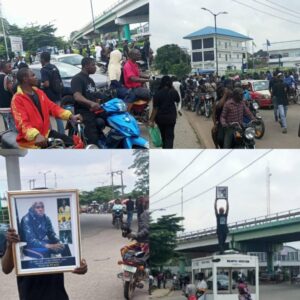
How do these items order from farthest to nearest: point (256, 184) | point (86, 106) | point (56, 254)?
point (256, 184) < point (86, 106) < point (56, 254)

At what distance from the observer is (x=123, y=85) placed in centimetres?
403

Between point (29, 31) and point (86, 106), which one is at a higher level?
point (29, 31)

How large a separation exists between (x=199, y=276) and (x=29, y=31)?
6.99ft

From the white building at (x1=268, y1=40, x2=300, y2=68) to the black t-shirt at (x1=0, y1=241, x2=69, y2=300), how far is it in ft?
6.97

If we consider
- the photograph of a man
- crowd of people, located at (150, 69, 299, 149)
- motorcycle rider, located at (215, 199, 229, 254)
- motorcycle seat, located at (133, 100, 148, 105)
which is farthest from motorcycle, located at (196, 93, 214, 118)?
the photograph of a man

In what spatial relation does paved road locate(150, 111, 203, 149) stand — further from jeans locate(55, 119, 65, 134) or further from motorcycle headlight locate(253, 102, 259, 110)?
jeans locate(55, 119, 65, 134)

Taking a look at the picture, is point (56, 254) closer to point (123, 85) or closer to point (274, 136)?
point (123, 85)

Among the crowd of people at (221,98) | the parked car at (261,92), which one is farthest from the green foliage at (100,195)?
→ the parked car at (261,92)

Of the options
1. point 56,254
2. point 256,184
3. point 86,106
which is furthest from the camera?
point 256,184

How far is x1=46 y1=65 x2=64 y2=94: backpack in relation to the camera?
400 centimetres

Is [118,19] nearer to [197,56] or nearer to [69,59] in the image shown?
[69,59]

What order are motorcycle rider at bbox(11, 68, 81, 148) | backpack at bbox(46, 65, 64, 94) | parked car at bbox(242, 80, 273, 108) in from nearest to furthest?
motorcycle rider at bbox(11, 68, 81, 148), backpack at bbox(46, 65, 64, 94), parked car at bbox(242, 80, 273, 108)

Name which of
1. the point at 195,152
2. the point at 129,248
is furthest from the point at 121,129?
the point at 129,248

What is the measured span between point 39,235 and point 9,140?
0.70m
